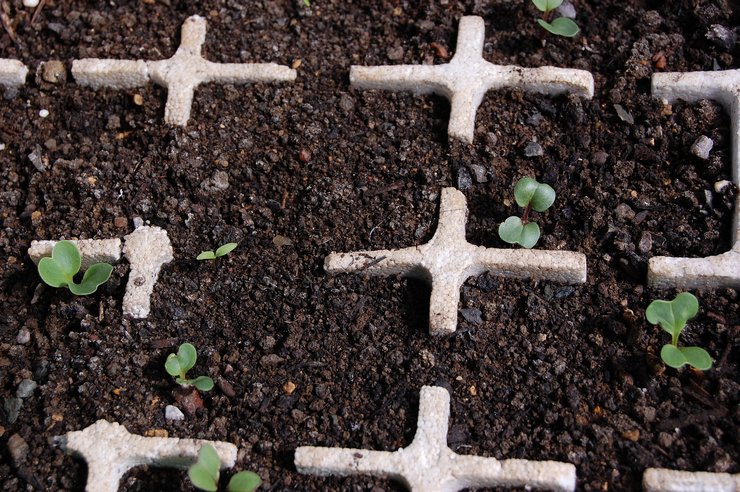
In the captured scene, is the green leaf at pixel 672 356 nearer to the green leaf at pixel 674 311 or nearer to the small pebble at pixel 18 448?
the green leaf at pixel 674 311

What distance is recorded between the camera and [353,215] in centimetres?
179

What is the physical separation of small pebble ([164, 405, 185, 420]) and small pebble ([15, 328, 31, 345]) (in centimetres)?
36

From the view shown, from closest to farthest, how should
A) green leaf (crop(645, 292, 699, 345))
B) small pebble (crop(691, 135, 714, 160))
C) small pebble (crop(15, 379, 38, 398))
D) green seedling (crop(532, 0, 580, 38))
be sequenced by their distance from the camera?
green leaf (crop(645, 292, 699, 345)), small pebble (crop(15, 379, 38, 398)), small pebble (crop(691, 135, 714, 160)), green seedling (crop(532, 0, 580, 38))

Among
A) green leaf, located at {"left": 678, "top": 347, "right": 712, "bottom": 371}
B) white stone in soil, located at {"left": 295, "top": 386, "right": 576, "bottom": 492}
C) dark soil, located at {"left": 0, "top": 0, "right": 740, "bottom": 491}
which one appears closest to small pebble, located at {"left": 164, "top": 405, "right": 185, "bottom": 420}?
dark soil, located at {"left": 0, "top": 0, "right": 740, "bottom": 491}

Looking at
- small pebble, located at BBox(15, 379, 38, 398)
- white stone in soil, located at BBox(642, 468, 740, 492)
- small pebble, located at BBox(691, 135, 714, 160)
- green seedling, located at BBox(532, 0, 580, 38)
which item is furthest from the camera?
green seedling, located at BBox(532, 0, 580, 38)

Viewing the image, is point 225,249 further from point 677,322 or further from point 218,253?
point 677,322

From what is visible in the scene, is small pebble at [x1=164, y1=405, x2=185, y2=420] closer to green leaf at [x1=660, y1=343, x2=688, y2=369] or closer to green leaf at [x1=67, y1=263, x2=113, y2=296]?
green leaf at [x1=67, y1=263, x2=113, y2=296]

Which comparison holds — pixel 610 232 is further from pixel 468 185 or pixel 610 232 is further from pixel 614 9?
pixel 614 9

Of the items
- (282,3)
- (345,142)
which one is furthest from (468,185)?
(282,3)

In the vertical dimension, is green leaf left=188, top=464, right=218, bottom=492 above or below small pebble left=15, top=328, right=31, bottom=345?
below

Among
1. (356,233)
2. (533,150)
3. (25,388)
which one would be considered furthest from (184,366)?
(533,150)

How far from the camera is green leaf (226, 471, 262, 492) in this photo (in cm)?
145

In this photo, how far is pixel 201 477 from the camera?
144cm

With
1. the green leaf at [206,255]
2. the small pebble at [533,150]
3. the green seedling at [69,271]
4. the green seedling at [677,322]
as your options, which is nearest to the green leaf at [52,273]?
the green seedling at [69,271]
